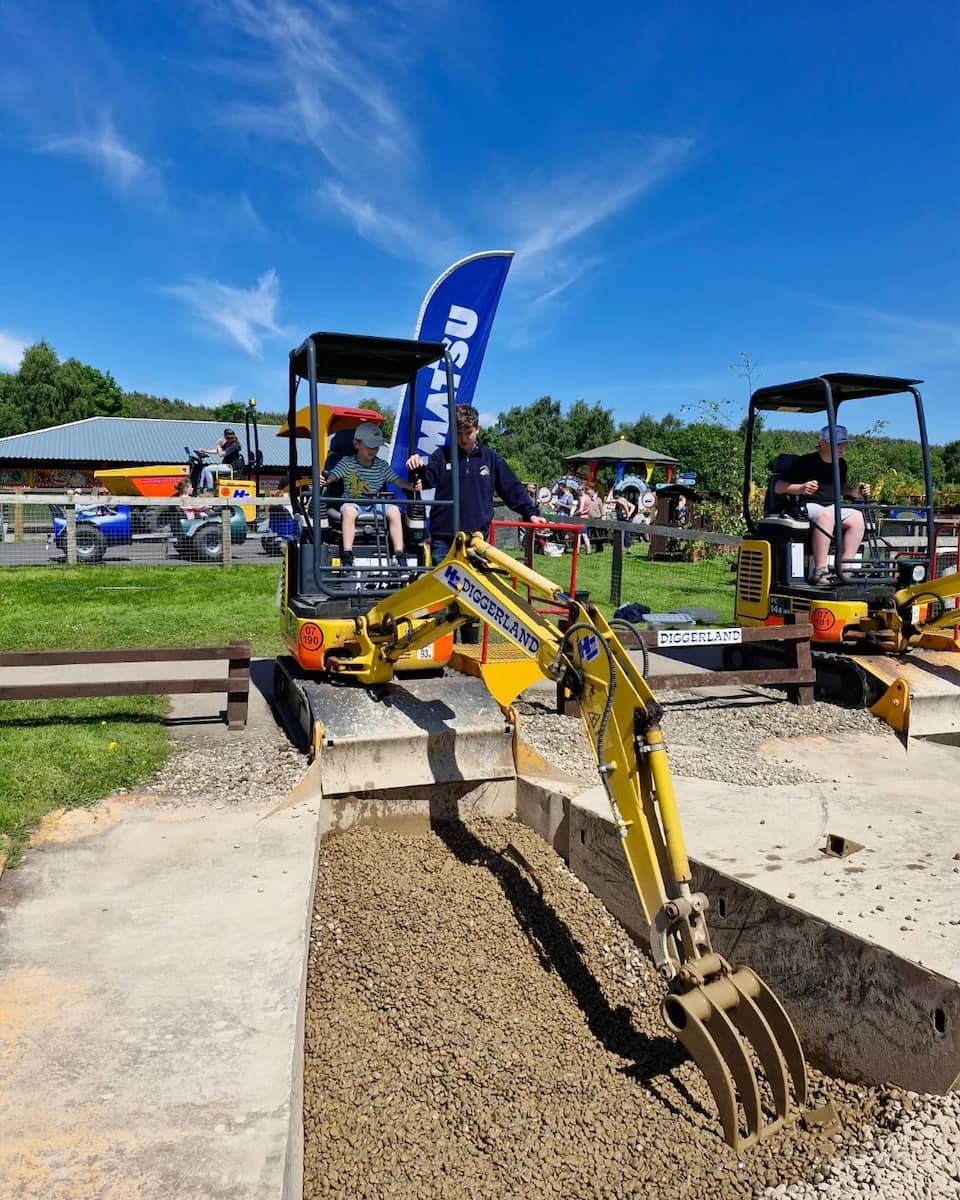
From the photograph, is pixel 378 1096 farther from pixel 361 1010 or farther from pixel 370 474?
pixel 370 474

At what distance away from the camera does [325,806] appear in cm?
495

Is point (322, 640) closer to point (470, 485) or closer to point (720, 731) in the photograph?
point (470, 485)

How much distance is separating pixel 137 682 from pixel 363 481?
1954mm

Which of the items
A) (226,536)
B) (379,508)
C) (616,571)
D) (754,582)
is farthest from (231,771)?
(226,536)

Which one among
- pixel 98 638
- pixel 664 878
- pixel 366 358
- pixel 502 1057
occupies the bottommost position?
pixel 502 1057

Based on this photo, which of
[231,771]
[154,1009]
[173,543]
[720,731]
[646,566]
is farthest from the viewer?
[646,566]

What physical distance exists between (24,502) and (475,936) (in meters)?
13.8

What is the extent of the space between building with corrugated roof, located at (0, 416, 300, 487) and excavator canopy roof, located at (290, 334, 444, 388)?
99.2 ft

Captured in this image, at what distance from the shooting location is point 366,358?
6117 millimetres

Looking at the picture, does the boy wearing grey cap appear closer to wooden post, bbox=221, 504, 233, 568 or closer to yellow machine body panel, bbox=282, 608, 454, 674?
yellow machine body panel, bbox=282, 608, 454, 674

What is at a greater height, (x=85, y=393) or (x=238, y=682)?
(x=85, y=393)

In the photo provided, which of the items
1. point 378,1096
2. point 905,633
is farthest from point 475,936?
point 905,633

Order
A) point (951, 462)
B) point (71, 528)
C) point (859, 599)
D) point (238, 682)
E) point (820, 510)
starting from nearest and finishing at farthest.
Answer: point (238, 682), point (859, 599), point (820, 510), point (71, 528), point (951, 462)

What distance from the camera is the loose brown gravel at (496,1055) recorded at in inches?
115
